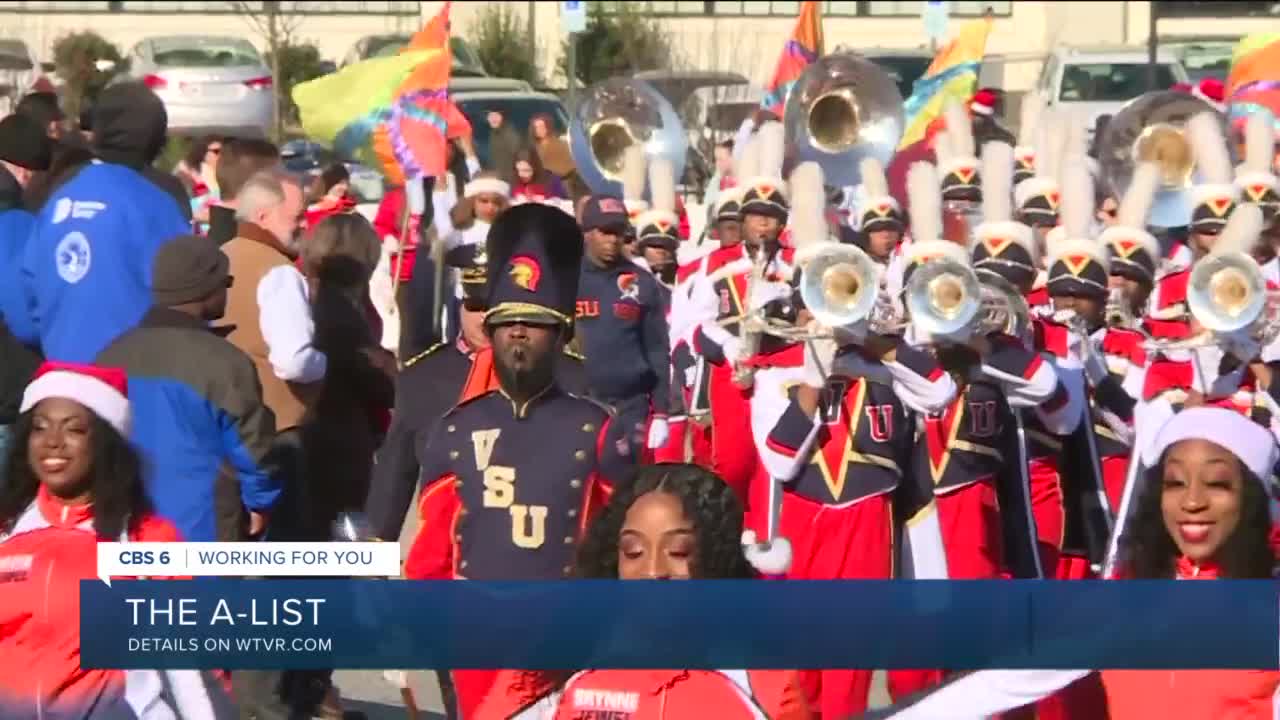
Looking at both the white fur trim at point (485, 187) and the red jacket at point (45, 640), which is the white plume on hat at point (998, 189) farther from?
the red jacket at point (45, 640)

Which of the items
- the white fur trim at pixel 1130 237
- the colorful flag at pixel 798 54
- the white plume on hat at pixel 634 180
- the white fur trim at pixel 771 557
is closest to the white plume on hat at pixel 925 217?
the white fur trim at pixel 1130 237

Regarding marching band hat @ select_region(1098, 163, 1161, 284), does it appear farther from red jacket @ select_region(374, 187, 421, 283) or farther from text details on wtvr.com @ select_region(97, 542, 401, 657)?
red jacket @ select_region(374, 187, 421, 283)

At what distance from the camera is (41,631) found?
5285 mm

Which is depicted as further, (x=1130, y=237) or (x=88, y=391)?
(x=1130, y=237)

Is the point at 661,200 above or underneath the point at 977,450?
above

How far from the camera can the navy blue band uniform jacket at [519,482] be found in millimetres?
6133

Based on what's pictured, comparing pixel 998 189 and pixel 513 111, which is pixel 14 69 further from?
pixel 998 189

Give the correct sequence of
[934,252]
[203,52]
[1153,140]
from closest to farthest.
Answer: [934,252], [1153,140], [203,52]

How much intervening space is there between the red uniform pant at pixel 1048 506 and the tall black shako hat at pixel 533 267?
220cm

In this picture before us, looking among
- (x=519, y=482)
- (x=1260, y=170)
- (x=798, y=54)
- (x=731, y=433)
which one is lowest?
(x=731, y=433)

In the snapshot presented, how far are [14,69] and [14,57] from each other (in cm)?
53

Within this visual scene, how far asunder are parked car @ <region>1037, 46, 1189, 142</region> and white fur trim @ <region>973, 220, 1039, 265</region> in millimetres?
17750

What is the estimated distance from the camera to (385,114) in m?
13.1

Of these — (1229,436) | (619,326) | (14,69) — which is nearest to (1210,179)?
(619,326)
